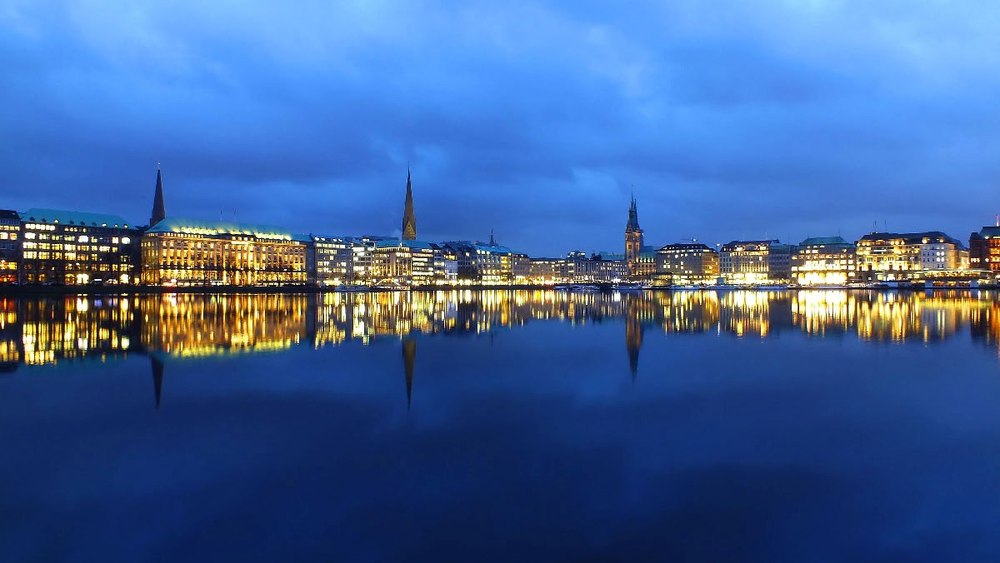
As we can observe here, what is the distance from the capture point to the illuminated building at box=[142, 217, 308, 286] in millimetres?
119500

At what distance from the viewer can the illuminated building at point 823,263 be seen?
166488 millimetres

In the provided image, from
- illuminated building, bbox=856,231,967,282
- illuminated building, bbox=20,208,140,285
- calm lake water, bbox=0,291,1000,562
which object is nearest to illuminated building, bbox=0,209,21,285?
illuminated building, bbox=20,208,140,285

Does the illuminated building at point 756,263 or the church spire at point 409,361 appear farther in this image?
the illuminated building at point 756,263

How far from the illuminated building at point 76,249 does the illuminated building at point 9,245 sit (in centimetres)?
75

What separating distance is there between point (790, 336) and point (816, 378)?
13116mm

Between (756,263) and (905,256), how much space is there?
3749 centimetres

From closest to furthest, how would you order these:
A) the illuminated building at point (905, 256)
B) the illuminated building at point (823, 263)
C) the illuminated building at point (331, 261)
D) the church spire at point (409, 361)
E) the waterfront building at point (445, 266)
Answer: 1. the church spire at point (409, 361)
2. the illuminated building at point (331, 261)
3. the illuminated building at point (905, 256)
4. the illuminated building at point (823, 263)
5. the waterfront building at point (445, 266)

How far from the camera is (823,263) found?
→ 172 meters

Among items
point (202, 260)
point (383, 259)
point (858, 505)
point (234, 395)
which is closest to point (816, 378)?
point (858, 505)

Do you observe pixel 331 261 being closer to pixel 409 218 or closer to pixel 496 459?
pixel 409 218

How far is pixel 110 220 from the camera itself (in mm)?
120062

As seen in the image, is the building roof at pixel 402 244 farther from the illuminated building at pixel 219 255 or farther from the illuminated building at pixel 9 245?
the illuminated building at pixel 9 245

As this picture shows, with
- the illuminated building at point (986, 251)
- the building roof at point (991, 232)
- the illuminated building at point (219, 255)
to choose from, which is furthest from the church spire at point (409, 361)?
the building roof at point (991, 232)

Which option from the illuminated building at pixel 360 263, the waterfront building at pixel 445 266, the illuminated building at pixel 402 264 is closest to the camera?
the illuminated building at pixel 360 263
